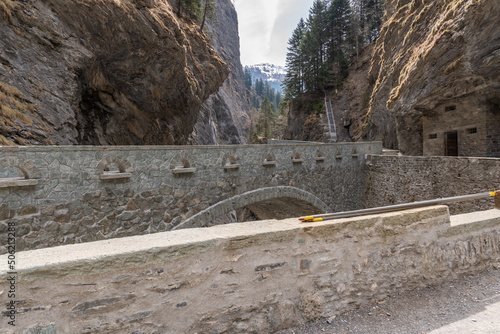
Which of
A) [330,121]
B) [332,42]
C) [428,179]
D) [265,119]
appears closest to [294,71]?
[332,42]

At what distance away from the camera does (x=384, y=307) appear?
297 cm

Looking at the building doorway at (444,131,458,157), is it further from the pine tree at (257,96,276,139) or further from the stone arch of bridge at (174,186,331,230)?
the pine tree at (257,96,276,139)

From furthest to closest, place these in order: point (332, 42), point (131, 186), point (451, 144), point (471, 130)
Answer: point (332, 42) → point (451, 144) → point (471, 130) → point (131, 186)

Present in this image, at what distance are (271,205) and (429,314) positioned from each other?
11.4 m

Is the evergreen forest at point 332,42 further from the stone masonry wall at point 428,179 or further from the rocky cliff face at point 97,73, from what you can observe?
the stone masonry wall at point 428,179

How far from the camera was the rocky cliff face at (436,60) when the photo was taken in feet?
34.5

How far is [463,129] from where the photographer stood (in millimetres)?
13133

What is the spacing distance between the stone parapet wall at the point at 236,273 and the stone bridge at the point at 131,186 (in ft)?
16.3

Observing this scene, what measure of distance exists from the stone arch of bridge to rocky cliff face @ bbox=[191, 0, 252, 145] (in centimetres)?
1571

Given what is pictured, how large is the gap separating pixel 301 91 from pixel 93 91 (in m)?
30.4

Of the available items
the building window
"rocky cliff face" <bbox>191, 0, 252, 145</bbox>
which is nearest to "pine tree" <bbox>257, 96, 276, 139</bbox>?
"rocky cliff face" <bbox>191, 0, 252, 145</bbox>

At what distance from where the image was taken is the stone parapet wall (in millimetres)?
1976

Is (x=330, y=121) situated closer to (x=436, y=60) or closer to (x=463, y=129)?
(x=463, y=129)

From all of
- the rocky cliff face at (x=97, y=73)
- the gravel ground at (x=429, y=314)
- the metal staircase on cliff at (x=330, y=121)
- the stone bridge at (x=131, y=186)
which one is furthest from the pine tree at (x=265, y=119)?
the gravel ground at (x=429, y=314)
